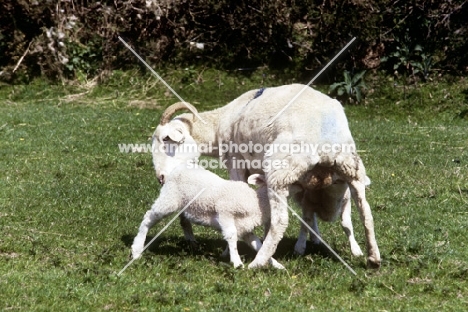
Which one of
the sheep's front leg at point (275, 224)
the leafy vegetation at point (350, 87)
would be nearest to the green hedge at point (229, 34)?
the leafy vegetation at point (350, 87)

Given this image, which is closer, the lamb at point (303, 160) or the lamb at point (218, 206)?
the lamb at point (303, 160)

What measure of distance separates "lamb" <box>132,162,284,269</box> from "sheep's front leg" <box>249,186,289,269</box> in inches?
5.9

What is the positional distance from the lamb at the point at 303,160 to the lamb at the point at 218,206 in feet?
0.64

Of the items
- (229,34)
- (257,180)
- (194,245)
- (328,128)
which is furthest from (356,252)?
(229,34)

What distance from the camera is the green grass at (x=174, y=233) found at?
5.08m

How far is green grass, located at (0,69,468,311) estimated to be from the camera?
508 centimetres

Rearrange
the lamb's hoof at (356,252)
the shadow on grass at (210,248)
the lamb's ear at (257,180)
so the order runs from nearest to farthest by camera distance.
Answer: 1. the lamb's ear at (257,180)
2. the lamb's hoof at (356,252)
3. the shadow on grass at (210,248)

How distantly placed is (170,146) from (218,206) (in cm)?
143

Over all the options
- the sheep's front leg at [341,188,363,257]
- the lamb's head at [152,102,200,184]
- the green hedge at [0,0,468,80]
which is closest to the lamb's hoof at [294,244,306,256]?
the sheep's front leg at [341,188,363,257]

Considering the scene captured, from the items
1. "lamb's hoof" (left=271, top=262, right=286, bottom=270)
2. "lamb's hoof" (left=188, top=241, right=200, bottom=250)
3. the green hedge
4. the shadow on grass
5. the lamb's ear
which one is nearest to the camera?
"lamb's hoof" (left=271, top=262, right=286, bottom=270)

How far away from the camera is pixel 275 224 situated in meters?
5.63

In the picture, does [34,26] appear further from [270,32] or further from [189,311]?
[189,311]

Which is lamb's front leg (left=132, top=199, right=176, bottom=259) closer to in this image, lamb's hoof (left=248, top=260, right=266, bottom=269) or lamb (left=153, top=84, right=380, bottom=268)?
lamb (left=153, top=84, right=380, bottom=268)

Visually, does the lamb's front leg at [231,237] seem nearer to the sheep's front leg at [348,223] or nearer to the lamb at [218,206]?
the lamb at [218,206]
